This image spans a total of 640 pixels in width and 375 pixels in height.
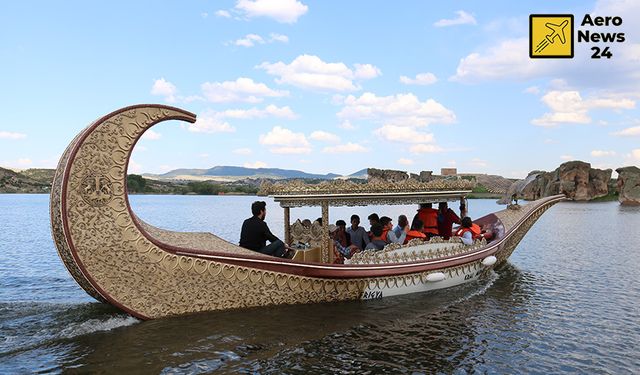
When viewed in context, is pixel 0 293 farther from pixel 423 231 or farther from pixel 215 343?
pixel 423 231

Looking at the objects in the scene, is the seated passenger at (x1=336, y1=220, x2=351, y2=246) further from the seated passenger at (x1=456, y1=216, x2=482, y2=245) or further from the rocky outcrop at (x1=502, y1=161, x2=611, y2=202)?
the rocky outcrop at (x1=502, y1=161, x2=611, y2=202)

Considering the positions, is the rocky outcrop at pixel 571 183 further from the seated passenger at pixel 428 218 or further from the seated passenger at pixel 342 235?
the seated passenger at pixel 342 235

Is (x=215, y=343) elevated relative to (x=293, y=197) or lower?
lower

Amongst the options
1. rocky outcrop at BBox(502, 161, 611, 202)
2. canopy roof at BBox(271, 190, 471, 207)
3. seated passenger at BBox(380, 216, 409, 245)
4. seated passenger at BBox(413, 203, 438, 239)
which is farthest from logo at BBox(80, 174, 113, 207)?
rocky outcrop at BBox(502, 161, 611, 202)

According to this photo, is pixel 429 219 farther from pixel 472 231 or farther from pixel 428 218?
pixel 472 231

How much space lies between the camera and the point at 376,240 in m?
10.7

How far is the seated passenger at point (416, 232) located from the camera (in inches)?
434

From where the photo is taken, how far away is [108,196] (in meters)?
7.30

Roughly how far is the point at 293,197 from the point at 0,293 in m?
8.04

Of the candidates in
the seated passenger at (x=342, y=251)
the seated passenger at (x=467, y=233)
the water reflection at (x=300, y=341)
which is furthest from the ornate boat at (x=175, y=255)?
the seated passenger at (x=467, y=233)

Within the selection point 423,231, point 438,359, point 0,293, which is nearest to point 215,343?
point 438,359

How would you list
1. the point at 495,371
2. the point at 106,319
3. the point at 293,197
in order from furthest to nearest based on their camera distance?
the point at 293,197 < the point at 106,319 < the point at 495,371

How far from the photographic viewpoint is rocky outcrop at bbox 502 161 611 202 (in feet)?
256

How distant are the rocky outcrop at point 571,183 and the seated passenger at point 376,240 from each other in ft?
233
